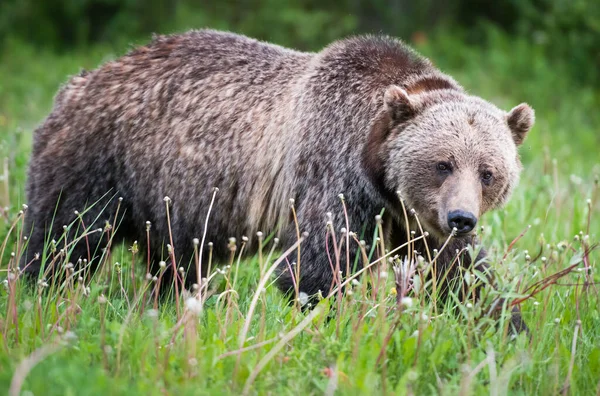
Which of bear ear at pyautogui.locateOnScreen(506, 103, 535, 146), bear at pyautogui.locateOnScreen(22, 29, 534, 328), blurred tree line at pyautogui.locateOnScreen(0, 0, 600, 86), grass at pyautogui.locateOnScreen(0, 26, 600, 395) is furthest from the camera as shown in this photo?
blurred tree line at pyautogui.locateOnScreen(0, 0, 600, 86)

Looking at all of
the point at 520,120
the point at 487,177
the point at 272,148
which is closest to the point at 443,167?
the point at 487,177

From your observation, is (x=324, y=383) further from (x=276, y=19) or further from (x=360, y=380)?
(x=276, y=19)

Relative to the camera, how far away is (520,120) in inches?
196

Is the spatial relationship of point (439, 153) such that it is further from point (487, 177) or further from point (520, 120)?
point (520, 120)

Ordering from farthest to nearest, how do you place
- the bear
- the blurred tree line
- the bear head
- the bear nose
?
the blurred tree line, the bear, the bear head, the bear nose

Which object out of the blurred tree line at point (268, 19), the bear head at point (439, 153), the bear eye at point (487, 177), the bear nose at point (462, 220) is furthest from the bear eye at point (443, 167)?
the blurred tree line at point (268, 19)

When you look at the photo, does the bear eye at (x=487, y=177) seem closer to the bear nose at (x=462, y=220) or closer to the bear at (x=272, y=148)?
→ the bear at (x=272, y=148)

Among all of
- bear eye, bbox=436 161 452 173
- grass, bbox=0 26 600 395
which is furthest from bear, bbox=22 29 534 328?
grass, bbox=0 26 600 395

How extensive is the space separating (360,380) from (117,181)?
2.78m

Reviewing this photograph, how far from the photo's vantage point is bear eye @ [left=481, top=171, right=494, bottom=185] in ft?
15.3

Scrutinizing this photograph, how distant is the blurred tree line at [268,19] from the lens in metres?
15.5

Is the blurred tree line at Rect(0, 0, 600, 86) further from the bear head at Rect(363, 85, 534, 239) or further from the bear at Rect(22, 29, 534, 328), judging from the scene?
the bear head at Rect(363, 85, 534, 239)

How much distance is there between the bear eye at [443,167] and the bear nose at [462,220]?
34 cm

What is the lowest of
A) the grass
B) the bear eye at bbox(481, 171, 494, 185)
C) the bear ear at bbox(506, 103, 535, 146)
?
the grass
